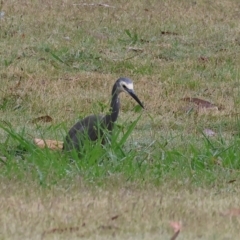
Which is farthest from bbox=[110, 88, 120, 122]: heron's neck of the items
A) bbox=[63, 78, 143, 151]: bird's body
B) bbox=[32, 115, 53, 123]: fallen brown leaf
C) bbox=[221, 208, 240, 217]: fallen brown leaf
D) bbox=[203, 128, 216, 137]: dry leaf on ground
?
bbox=[221, 208, 240, 217]: fallen brown leaf

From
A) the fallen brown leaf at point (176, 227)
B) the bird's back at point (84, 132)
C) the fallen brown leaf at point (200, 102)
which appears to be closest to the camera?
the fallen brown leaf at point (176, 227)

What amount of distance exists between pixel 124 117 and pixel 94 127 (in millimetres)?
2484

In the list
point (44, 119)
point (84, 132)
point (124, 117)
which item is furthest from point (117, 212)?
point (124, 117)

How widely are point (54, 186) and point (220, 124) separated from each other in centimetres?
410

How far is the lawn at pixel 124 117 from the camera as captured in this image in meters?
5.57

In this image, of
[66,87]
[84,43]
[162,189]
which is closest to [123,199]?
→ [162,189]

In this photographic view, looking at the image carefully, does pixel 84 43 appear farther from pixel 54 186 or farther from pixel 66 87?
pixel 54 186

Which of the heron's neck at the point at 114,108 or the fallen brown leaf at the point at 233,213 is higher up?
the fallen brown leaf at the point at 233,213

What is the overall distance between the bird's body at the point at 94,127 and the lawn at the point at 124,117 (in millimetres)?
141

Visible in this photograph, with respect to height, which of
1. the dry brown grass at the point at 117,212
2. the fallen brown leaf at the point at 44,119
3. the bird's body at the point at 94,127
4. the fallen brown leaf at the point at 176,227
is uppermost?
the fallen brown leaf at the point at 176,227

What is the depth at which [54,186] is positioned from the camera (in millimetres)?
6316

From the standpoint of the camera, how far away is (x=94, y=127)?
317 inches

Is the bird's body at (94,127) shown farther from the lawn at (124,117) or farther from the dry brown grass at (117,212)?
the dry brown grass at (117,212)

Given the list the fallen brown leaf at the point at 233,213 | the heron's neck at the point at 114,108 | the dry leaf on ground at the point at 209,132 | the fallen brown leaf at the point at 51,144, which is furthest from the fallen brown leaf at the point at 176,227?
the dry leaf on ground at the point at 209,132
